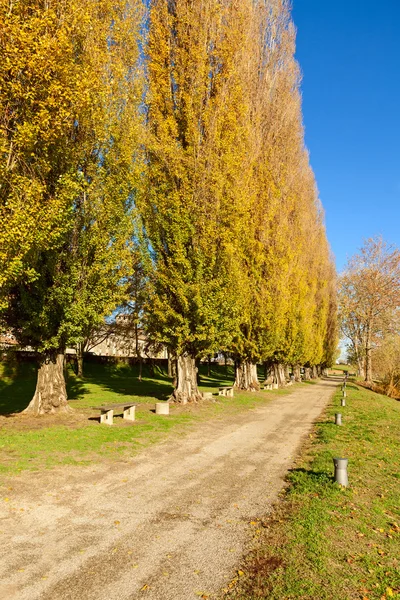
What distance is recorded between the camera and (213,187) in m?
17.8

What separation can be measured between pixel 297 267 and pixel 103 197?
21.1 m

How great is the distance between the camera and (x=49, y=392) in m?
13.9

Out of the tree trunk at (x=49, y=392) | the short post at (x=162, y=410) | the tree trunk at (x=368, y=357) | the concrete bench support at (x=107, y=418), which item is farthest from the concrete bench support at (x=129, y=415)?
the tree trunk at (x=368, y=357)

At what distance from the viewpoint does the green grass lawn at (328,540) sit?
4363mm

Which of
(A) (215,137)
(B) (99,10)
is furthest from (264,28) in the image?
(B) (99,10)

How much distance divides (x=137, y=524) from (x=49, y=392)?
9142 millimetres

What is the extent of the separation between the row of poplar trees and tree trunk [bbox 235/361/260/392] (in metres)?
0.13

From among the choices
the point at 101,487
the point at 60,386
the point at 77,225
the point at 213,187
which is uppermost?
the point at 213,187

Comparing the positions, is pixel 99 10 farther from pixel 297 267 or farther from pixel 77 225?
pixel 297 267

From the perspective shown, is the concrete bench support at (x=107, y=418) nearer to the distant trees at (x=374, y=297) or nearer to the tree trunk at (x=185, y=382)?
the tree trunk at (x=185, y=382)

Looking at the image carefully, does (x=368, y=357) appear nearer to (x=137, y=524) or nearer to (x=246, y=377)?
(x=246, y=377)

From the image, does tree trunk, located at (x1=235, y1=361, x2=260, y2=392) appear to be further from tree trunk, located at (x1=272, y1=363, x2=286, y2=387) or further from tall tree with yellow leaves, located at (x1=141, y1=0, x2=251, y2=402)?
tall tree with yellow leaves, located at (x1=141, y1=0, x2=251, y2=402)

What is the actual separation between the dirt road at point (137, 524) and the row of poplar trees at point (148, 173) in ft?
17.9

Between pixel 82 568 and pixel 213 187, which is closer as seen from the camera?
pixel 82 568
